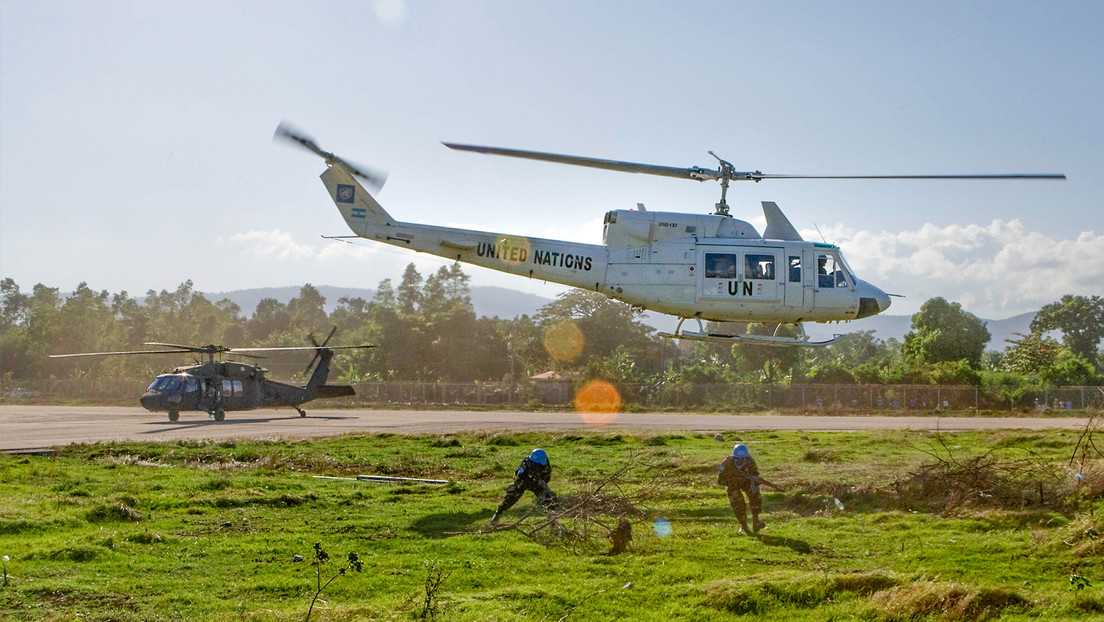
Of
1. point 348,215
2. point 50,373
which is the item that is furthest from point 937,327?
point 50,373

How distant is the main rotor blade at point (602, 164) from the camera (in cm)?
1795

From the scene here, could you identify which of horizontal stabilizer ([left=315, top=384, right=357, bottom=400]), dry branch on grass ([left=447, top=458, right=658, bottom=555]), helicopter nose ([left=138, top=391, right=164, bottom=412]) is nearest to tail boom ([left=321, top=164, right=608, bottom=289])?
dry branch on grass ([left=447, top=458, right=658, bottom=555])

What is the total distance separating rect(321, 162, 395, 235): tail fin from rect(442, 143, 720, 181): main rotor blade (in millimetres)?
5599

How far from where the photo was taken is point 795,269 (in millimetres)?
22625

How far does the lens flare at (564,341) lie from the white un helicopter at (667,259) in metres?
60.3

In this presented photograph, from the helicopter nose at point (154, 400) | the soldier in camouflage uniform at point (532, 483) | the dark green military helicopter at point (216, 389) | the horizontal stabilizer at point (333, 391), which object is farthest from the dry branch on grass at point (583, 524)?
the horizontal stabilizer at point (333, 391)

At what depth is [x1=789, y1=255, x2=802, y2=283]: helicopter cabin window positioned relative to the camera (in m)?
22.6

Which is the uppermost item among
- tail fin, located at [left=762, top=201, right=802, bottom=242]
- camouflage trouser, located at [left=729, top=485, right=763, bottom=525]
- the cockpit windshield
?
tail fin, located at [left=762, top=201, right=802, bottom=242]

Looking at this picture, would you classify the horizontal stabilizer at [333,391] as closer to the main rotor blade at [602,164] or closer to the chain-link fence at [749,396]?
the chain-link fence at [749,396]

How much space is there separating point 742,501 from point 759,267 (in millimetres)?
10565

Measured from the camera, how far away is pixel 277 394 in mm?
40688

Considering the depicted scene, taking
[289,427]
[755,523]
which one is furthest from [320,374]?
[755,523]

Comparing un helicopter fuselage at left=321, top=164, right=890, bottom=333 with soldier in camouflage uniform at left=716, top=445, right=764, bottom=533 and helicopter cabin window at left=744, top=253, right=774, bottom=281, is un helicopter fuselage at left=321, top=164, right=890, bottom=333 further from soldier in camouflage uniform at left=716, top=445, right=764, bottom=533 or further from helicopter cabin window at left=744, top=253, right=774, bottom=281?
soldier in camouflage uniform at left=716, top=445, right=764, bottom=533

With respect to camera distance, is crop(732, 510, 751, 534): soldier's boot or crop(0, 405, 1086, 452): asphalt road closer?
crop(732, 510, 751, 534): soldier's boot
